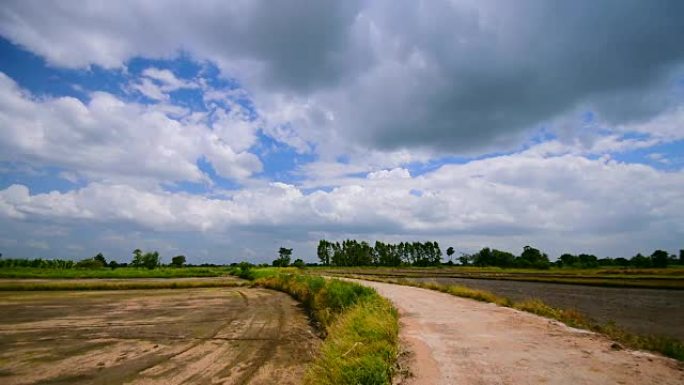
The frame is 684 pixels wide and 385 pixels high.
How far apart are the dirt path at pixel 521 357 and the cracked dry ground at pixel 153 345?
4.55m

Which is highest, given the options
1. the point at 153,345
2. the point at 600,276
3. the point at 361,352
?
the point at 361,352

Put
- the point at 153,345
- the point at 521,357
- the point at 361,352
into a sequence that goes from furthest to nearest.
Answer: the point at 153,345
the point at 361,352
the point at 521,357

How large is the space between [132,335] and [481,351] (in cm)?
1512

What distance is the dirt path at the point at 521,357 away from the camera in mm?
6934

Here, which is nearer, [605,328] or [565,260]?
[605,328]

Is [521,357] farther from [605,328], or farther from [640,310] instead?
[640,310]

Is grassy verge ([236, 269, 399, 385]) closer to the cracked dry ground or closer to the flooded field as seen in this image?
the cracked dry ground

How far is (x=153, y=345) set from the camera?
15.0 m

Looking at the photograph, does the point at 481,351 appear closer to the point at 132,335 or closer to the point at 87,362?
the point at 87,362

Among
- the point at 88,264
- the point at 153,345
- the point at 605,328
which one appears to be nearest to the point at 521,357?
the point at 605,328

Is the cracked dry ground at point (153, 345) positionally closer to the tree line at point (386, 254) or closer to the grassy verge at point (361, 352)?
the grassy verge at point (361, 352)

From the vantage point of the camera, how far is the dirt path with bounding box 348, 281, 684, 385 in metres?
6.93

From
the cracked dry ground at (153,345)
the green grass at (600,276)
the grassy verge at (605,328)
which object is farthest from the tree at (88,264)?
the grassy verge at (605,328)

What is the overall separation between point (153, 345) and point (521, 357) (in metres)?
13.4
